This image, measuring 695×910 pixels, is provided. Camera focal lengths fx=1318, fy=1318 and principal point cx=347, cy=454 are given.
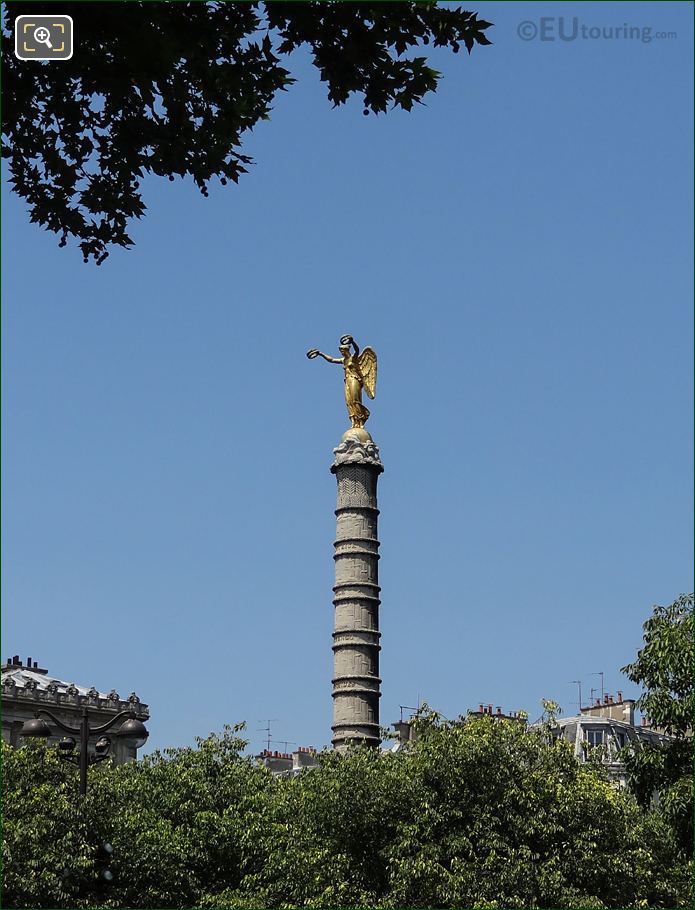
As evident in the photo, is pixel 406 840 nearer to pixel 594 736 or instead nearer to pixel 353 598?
pixel 353 598

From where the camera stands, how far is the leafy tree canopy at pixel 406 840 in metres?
25.3

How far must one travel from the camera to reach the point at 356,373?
42781mm

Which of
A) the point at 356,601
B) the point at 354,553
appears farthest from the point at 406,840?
the point at 354,553

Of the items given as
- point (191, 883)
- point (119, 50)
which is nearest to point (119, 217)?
point (119, 50)

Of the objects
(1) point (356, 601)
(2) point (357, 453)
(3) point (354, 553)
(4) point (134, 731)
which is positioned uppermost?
(2) point (357, 453)

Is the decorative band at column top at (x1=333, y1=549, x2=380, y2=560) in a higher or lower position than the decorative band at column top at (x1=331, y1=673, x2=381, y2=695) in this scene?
higher

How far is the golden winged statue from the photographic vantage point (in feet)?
139

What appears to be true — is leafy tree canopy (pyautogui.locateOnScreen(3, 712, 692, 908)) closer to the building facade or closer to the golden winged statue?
the golden winged statue

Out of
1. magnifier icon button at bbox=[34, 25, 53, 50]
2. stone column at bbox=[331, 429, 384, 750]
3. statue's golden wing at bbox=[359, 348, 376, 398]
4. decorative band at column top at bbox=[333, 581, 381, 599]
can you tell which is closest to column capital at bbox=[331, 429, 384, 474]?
stone column at bbox=[331, 429, 384, 750]

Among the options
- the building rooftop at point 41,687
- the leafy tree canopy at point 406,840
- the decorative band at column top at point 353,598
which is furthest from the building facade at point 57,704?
the leafy tree canopy at point 406,840

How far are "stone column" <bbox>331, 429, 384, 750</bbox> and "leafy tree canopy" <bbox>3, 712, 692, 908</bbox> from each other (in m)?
6.47

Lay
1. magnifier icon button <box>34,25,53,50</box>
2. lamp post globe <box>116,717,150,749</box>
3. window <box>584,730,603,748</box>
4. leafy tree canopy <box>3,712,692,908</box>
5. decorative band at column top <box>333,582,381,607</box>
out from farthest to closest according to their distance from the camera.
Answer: window <box>584,730,603,748</box> < decorative band at column top <box>333,582,381,607</box> < leafy tree canopy <box>3,712,692,908</box> < lamp post globe <box>116,717,150,749</box> < magnifier icon button <box>34,25,53,50</box>

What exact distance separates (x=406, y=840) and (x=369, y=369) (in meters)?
20.2

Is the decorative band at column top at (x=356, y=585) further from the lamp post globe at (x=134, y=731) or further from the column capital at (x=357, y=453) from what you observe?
the lamp post globe at (x=134, y=731)
